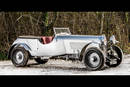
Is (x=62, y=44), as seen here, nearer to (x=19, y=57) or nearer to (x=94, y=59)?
(x=94, y=59)

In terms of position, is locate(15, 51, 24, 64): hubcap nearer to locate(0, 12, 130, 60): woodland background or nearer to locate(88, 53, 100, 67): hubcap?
locate(0, 12, 130, 60): woodland background

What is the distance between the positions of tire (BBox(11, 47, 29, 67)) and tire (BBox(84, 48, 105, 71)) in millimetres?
2001

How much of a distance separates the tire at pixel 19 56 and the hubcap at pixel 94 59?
2.10 m

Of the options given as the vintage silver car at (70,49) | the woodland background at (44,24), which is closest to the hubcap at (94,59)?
the vintage silver car at (70,49)

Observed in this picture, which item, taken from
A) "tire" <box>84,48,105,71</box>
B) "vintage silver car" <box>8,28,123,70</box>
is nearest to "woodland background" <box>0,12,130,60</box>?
"vintage silver car" <box>8,28,123,70</box>

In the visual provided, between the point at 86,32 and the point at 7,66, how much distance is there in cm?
334

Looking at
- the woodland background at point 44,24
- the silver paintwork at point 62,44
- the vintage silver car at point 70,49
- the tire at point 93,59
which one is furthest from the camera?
the woodland background at point 44,24

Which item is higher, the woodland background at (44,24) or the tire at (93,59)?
the woodland background at (44,24)

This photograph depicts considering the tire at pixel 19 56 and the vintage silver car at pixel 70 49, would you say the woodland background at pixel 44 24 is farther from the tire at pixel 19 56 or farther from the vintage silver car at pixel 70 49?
the tire at pixel 19 56

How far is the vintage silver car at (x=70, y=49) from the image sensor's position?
36.4 ft

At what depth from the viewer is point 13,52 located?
12211 millimetres

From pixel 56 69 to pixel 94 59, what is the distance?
1.42 meters

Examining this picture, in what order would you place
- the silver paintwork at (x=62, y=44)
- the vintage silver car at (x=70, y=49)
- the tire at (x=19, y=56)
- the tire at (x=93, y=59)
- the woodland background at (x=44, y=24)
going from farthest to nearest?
the woodland background at (x=44, y=24), the tire at (x=19, y=56), the silver paintwork at (x=62, y=44), the vintage silver car at (x=70, y=49), the tire at (x=93, y=59)

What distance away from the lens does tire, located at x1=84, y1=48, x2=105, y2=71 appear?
432 inches
